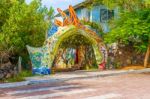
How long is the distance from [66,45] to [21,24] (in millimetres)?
4401

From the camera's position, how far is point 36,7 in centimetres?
2411

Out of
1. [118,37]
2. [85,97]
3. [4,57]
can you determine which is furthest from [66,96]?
[118,37]

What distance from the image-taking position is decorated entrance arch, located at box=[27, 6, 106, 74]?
76.1ft

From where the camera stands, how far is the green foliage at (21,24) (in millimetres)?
22969

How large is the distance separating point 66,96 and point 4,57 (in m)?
7.64

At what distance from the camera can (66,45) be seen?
2655cm

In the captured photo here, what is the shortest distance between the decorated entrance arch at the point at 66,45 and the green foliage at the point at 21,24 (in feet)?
2.98

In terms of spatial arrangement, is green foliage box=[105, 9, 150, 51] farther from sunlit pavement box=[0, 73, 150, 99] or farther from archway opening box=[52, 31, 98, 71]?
sunlit pavement box=[0, 73, 150, 99]

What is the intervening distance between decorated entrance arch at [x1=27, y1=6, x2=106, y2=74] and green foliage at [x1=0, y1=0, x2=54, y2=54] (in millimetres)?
909

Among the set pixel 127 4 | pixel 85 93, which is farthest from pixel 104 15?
pixel 85 93

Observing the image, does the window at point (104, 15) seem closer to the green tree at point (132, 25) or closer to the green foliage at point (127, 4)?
the green tree at point (132, 25)

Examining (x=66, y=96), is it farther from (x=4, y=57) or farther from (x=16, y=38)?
(x=16, y=38)

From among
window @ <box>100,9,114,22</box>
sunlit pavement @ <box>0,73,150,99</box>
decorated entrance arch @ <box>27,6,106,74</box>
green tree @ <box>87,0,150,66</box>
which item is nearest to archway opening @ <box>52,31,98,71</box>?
decorated entrance arch @ <box>27,6,106,74</box>

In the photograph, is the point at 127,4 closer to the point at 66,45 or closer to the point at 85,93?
the point at 66,45
